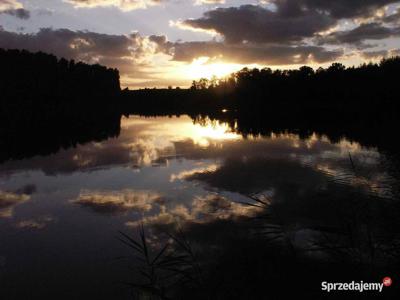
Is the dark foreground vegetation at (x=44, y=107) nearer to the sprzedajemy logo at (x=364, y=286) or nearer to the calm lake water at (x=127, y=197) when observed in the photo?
the calm lake water at (x=127, y=197)

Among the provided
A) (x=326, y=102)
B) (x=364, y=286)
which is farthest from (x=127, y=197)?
(x=326, y=102)

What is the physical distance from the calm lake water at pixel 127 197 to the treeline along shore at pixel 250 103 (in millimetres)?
11701

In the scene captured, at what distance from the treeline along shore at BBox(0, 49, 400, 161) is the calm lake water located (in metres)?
11.7

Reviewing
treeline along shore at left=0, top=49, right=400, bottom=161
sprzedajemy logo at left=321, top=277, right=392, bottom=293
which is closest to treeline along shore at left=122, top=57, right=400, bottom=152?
treeline along shore at left=0, top=49, right=400, bottom=161

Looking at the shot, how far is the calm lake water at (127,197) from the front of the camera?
13867mm

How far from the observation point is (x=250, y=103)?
15825 centimetres

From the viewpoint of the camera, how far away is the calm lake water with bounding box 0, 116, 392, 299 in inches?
546

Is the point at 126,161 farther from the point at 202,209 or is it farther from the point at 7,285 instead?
the point at 7,285

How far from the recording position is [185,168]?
109ft

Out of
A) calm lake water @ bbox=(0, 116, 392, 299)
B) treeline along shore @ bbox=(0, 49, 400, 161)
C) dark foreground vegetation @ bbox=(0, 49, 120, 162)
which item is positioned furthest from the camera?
treeline along shore @ bbox=(0, 49, 400, 161)

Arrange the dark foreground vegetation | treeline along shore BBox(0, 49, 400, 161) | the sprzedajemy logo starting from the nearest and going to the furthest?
the sprzedajemy logo → the dark foreground vegetation → treeline along shore BBox(0, 49, 400, 161)

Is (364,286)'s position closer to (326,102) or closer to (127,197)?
(127,197)

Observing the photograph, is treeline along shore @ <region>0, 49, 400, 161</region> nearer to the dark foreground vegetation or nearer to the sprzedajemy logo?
the dark foreground vegetation

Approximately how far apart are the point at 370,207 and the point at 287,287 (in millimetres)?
9318
